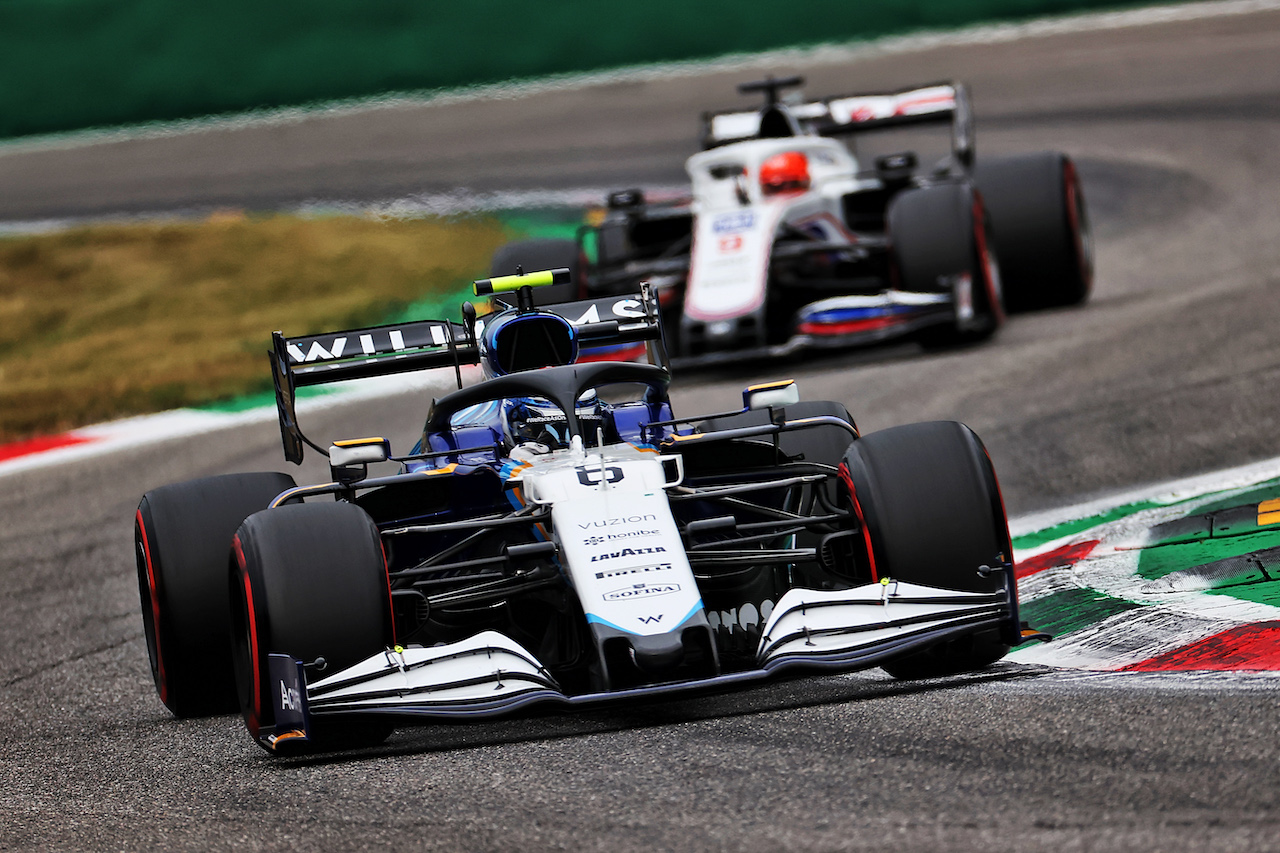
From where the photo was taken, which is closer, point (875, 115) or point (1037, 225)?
point (1037, 225)

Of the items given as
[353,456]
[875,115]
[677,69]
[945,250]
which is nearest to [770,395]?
[353,456]

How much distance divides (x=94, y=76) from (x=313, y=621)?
21.4 metres

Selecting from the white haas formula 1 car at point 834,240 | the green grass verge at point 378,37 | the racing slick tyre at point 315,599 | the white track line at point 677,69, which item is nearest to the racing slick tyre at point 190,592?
the racing slick tyre at point 315,599

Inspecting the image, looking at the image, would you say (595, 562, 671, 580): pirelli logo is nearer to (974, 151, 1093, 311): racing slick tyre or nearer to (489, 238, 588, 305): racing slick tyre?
(489, 238, 588, 305): racing slick tyre

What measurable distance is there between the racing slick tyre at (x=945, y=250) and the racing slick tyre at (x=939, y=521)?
23.0 ft

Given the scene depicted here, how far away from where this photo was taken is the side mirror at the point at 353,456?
6.67 m

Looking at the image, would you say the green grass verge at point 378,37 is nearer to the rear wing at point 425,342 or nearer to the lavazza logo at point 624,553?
the rear wing at point 425,342

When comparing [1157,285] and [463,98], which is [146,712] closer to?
[1157,285]

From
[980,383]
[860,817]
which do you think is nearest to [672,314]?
[980,383]

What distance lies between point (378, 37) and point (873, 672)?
19851mm

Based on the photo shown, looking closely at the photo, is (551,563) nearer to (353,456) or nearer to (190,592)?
(353,456)

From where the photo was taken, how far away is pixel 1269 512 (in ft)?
26.1

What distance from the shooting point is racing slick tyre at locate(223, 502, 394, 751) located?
5.82 meters

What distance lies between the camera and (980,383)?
40.4 ft
